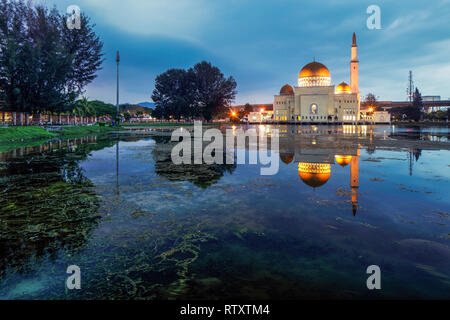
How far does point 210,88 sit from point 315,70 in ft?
145

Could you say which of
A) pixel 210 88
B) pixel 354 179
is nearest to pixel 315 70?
pixel 210 88

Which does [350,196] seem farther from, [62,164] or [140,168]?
[62,164]

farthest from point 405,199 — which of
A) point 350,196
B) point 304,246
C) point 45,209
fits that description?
point 45,209

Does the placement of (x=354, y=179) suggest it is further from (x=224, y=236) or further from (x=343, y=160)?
(x=224, y=236)

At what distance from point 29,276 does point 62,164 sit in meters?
9.62

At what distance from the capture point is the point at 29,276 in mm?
3471

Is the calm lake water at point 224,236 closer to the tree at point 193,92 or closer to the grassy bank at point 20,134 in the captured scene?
the grassy bank at point 20,134

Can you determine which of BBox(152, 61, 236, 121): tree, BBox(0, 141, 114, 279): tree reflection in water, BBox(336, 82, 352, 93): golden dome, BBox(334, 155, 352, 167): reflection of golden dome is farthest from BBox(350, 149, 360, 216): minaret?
BBox(336, 82, 352, 93): golden dome

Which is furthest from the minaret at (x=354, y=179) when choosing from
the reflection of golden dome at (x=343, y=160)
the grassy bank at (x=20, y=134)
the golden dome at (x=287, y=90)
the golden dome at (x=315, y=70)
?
the golden dome at (x=287, y=90)

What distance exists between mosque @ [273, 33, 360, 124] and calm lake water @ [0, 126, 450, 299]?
9994 centimetres

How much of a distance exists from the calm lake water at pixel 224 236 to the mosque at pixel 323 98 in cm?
9994

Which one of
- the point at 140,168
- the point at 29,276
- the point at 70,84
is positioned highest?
the point at 70,84

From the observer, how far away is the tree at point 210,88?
78.5 meters

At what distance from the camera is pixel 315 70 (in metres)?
102
